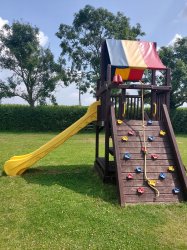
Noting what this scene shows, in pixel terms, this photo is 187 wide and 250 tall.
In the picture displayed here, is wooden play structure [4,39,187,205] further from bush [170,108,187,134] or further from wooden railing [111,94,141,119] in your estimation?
bush [170,108,187,134]

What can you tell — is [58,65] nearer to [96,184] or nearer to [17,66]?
[17,66]

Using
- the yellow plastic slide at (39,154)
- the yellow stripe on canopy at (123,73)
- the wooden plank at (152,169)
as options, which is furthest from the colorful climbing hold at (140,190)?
the yellow stripe on canopy at (123,73)

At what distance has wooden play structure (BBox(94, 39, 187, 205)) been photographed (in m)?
6.25

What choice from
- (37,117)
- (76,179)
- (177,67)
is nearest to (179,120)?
(177,67)

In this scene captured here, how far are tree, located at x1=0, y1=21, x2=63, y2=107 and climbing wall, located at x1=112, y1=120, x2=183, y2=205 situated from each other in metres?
23.4

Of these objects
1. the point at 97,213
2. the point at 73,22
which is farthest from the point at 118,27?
the point at 97,213

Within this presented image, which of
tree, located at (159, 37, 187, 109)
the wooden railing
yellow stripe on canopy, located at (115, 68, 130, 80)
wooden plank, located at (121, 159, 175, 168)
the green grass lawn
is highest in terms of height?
tree, located at (159, 37, 187, 109)

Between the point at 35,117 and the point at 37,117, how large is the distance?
0.17 metres

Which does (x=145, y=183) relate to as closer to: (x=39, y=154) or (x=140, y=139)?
(x=140, y=139)

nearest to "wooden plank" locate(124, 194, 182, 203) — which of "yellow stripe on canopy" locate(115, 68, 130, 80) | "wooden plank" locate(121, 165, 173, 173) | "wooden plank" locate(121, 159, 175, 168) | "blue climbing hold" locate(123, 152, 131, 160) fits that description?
"wooden plank" locate(121, 165, 173, 173)

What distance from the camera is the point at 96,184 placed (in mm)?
7480

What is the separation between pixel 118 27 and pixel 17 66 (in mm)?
10592

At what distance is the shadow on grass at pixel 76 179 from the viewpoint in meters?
6.71

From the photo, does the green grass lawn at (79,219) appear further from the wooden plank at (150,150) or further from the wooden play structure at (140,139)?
the wooden plank at (150,150)
